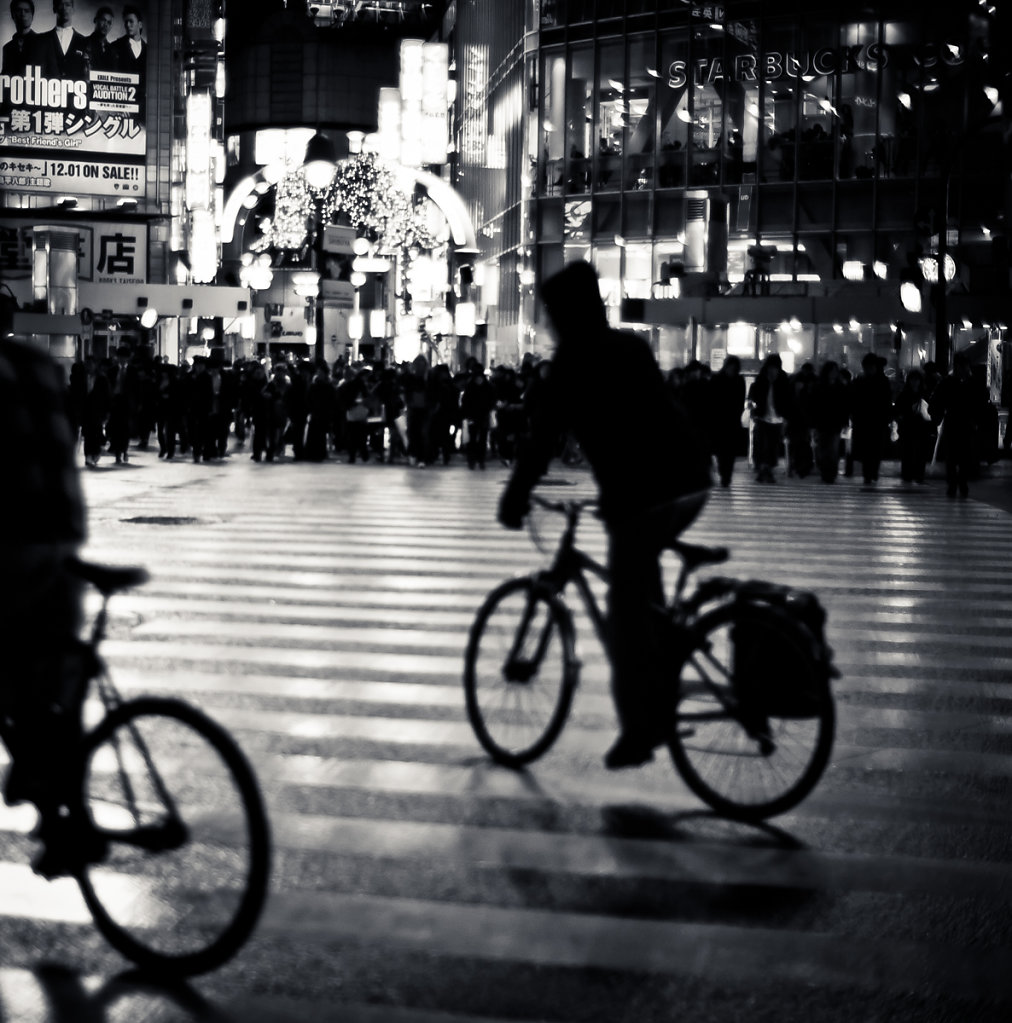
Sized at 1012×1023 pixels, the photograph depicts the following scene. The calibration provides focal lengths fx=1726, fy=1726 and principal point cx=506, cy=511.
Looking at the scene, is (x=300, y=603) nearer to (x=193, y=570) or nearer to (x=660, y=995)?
(x=193, y=570)

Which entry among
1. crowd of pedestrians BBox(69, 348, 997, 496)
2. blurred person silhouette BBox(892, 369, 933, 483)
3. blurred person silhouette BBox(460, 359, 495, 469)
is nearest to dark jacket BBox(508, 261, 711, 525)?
crowd of pedestrians BBox(69, 348, 997, 496)

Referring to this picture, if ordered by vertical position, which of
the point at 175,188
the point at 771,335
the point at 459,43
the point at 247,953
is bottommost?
the point at 247,953

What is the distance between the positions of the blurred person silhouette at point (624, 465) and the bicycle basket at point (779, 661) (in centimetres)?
32

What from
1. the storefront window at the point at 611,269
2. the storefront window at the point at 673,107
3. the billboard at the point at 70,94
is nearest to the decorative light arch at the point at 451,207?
the storefront window at the point at 611,269

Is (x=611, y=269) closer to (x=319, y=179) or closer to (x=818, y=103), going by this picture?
(x=818, y=103)

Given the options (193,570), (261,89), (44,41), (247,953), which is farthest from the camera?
(261,89)

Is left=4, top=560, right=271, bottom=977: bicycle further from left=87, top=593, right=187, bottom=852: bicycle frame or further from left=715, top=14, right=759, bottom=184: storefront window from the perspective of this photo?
left=715, top=14, right=759, bottom=184: storefront window

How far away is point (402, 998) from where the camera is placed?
449 cm

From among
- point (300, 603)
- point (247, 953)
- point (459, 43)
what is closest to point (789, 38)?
point (459, 43)

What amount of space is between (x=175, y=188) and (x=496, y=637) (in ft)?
231

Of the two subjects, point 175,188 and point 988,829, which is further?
point 175,188

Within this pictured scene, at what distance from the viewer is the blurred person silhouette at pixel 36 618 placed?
15.4 feet

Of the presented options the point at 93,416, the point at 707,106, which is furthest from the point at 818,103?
the point at 93,416

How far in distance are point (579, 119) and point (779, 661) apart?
149 ft
